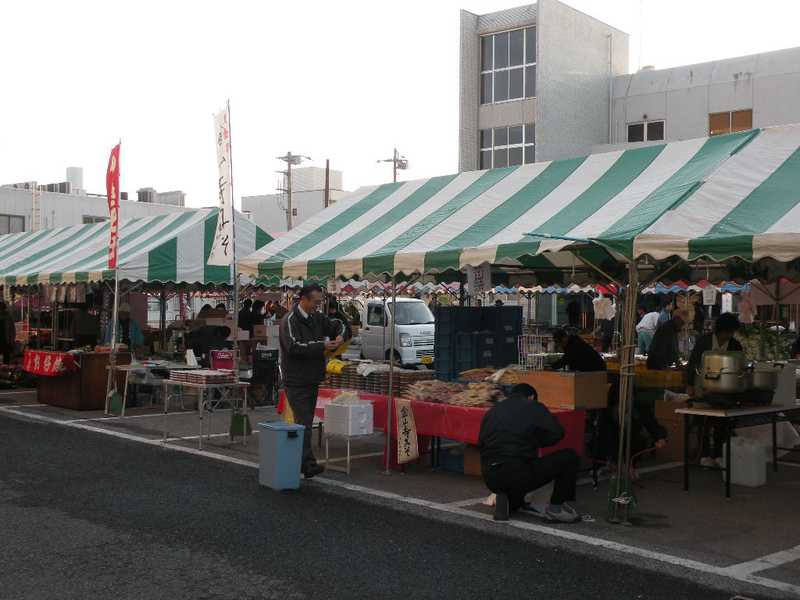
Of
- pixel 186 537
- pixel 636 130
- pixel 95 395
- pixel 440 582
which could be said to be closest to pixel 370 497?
pixel 186 537

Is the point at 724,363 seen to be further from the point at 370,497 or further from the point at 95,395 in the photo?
the point at 95,395

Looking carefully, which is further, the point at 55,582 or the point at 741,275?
the point at 741,275

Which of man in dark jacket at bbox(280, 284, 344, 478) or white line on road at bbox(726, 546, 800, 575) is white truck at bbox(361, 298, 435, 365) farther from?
white line on road at bbox(726, 546, 800, 575)

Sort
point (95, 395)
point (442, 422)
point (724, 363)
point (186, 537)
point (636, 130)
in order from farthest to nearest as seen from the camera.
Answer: point (636, 130), point (95, 395), point (442, 422), point (724, 363), point (186, 537)

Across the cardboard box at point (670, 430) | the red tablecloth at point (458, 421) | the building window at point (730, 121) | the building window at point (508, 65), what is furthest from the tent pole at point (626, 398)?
the building window at point (508, 65)

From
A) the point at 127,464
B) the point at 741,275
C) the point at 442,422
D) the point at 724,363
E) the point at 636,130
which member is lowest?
the point at 127,464

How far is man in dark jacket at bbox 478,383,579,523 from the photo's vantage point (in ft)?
23.1

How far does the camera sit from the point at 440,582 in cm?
566

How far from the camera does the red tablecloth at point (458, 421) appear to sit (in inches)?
333

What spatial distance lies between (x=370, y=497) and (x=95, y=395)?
8309 mm

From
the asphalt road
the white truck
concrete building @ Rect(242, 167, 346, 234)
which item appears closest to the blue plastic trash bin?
the asphalt road

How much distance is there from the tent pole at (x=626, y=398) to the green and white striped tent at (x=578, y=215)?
1.10ft

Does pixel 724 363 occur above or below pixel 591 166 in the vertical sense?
below

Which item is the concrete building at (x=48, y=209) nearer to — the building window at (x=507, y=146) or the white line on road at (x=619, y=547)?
the building window at (x=507, y=146)
